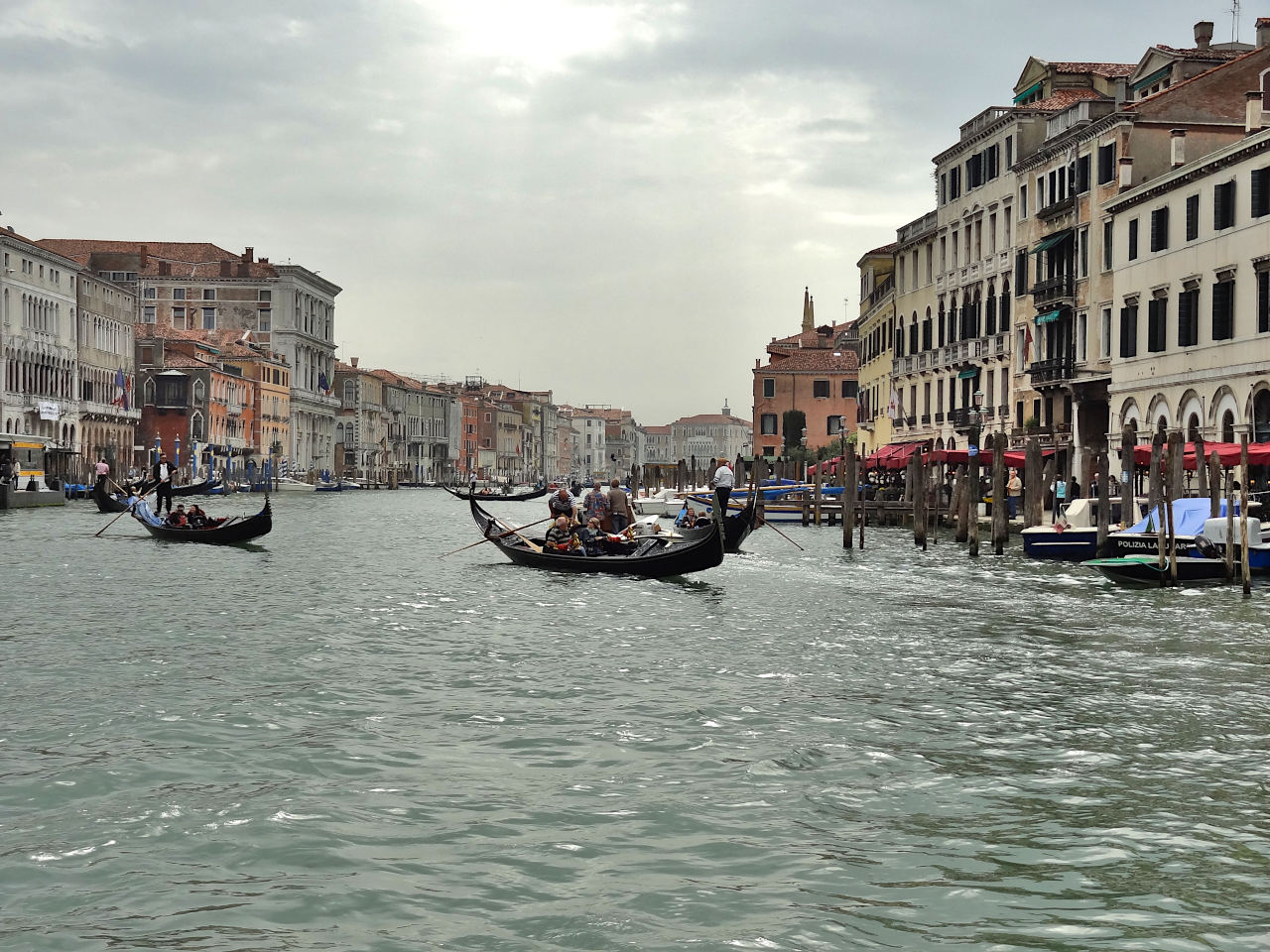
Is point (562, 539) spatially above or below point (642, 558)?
above

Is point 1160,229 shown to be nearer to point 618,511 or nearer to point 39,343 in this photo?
point 618,511

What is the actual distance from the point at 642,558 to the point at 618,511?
4152mm

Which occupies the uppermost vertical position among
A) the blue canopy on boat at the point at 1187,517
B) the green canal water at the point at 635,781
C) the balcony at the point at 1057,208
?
the balcony at the point at 1057,208

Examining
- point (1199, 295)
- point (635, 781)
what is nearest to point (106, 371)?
point (1199, 295)

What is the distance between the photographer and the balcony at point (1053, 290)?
33.0m

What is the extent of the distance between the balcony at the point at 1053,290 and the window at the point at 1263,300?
8938 mm

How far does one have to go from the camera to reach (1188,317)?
26.6m

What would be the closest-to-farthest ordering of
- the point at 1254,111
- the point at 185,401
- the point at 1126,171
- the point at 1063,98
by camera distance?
1. the point at 1254,111
2. the point at 1126,171
3. the point at 1063,98
4. the point at 185,401

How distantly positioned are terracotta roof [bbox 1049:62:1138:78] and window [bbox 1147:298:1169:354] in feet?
36.1

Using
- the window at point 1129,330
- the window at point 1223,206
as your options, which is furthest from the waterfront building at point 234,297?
the window at point 1223,206

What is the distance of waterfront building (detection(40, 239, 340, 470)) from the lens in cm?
A: 9144

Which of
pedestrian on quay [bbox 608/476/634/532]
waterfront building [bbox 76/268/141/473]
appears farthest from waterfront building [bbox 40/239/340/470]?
pedestrian on quay [bbox 608/476/634/532]

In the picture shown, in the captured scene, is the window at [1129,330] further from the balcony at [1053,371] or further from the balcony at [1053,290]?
the balcony at [1053,290]

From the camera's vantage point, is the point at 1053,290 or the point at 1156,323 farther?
the point at 1053,290
